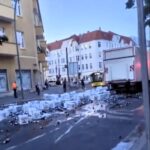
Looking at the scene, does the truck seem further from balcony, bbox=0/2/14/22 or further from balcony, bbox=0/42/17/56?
balcony, bbox=0/2/14/22

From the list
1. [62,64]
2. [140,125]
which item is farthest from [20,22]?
[140,125]

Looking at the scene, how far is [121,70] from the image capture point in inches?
1129

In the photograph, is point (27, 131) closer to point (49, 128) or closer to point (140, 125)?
point (49, 128)

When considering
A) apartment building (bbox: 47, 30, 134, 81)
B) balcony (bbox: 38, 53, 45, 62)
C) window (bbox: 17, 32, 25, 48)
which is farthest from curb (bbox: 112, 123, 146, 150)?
balcony (bbox: 38, 53, 45, 62)

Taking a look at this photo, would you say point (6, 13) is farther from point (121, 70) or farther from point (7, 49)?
point (121, 70)

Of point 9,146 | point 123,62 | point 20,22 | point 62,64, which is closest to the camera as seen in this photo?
point 9,146

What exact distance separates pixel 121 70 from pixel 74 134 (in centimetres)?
1794

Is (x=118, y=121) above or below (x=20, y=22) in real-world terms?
below

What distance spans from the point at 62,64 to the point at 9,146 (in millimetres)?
43072

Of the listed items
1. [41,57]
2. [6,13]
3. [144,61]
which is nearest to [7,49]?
[6,13]

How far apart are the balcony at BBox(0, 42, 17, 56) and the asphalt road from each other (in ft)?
69.2

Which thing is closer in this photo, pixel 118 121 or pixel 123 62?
pixel 118 121

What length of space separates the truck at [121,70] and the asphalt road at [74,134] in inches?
515

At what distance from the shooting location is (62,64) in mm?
52812
